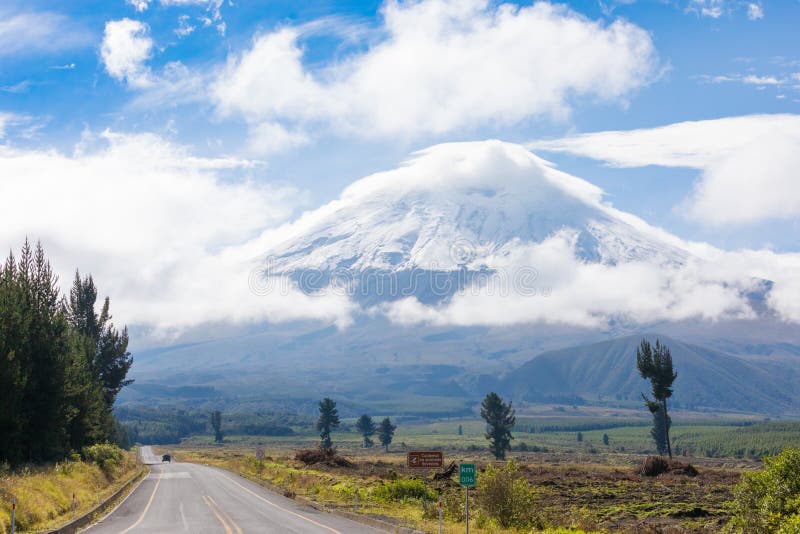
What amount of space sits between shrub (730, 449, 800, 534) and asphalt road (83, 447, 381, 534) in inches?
589

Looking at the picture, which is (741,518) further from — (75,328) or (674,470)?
(75,328)

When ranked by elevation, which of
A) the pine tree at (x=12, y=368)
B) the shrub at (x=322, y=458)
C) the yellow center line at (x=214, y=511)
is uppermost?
the pine tree at (x=12, y=368)

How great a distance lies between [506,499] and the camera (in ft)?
102

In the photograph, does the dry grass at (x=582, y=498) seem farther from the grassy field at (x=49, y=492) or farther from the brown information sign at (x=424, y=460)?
the grassy field at (x=49, y=492)

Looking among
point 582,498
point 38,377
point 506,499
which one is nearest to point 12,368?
point 38,377

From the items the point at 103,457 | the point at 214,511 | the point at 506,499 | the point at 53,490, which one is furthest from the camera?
the point at 103,457

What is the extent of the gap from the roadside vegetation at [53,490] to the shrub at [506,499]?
17.3m

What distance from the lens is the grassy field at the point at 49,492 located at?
28047 mm

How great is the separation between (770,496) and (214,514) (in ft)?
82.3

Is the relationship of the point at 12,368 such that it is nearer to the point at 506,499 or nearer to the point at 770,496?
the point at 506,499

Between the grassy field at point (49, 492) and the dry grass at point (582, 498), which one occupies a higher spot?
the grassy field at point (49, 492)

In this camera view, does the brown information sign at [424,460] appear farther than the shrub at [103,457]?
No

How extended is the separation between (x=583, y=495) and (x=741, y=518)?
25.9m

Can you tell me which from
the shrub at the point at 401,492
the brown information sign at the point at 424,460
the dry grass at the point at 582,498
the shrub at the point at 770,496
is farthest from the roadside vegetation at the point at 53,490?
the shrub at the point at 770,496
